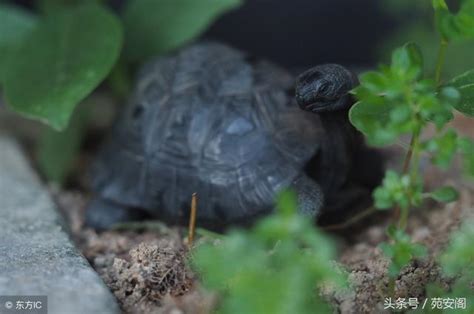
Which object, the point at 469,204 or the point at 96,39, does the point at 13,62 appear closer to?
the point at 96,39

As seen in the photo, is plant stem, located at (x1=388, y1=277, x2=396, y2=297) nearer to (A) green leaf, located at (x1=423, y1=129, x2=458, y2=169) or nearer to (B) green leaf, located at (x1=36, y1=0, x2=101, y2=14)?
(A) green leaf, located at (x1=423, y1=129, x2=458, y2=169)

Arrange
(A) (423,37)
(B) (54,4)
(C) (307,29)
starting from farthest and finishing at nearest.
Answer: (C) (307,29), (A) (423,37), (B) (54,4)

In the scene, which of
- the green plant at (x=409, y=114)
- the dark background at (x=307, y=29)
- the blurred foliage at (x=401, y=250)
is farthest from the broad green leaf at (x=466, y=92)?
the dark background at (x=307, y=29)

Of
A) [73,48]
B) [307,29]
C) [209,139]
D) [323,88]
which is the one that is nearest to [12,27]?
[73,48]

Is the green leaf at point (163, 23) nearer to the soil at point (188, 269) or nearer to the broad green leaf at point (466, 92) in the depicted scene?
the soil at point (188, 269)

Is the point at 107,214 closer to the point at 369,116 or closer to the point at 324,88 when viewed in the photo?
the point at 324,88
